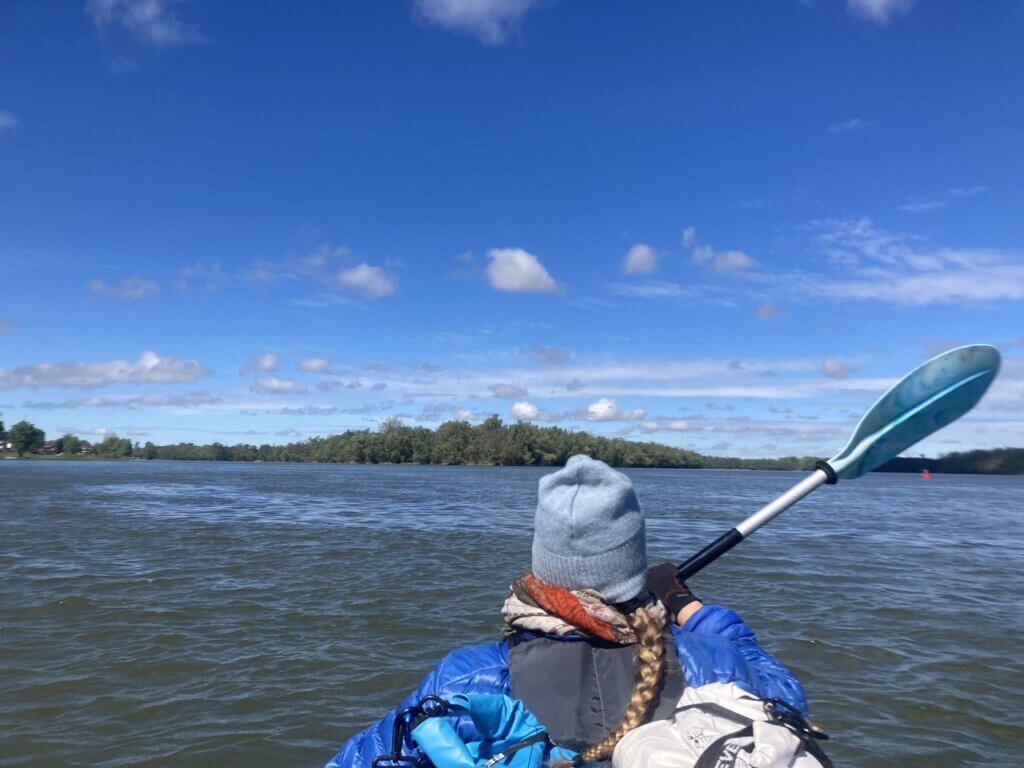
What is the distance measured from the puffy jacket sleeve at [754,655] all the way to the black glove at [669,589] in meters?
0.16

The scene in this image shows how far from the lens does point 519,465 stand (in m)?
140

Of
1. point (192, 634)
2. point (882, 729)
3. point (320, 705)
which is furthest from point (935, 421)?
point (192, 634)

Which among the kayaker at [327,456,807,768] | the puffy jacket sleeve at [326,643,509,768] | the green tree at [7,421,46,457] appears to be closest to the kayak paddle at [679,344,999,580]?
the kayaker at [327,456,807,768]

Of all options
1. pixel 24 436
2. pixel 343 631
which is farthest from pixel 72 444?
pixel 343 631

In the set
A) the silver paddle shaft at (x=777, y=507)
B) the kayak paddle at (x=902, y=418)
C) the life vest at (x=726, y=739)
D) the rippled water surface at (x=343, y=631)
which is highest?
the kayak paddle at (x=902, y=418)

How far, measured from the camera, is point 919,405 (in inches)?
196

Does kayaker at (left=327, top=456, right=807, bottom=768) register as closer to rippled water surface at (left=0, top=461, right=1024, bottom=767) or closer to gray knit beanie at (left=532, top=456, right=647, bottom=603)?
gray knit beanie at (left=532, top=456, right=647, bottom=603)

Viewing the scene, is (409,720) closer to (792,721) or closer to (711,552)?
(792,721)

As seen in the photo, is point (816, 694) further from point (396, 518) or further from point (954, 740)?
point (396, 518)

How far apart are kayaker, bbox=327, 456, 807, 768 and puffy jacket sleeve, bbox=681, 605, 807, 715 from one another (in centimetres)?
2

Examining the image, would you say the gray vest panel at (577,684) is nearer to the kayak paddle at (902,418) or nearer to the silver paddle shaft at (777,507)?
the kayak paddle at (902,418)

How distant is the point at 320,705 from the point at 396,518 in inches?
637

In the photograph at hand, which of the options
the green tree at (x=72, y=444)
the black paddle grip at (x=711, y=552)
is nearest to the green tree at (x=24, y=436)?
the green tree at (x=72, y=444)

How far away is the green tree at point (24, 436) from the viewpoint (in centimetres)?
14850
